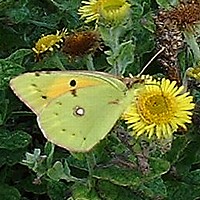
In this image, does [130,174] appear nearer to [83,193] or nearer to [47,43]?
[83,193]

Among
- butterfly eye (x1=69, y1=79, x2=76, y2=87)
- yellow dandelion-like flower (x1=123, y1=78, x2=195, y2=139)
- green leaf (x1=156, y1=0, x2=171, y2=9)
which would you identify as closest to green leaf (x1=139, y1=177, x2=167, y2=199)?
yellow dandelion-like flower (x1=123, y1=78, x2=195, y2=139)

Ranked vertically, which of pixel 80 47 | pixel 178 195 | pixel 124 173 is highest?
pixel 80 47

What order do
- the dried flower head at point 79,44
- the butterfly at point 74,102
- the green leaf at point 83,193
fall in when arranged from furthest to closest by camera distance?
the dried flower head at point 79,44, the green leaf at point 83,193, the butterfly at point 74,102

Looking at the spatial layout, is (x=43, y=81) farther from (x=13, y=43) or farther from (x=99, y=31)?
(x=13, y=43)

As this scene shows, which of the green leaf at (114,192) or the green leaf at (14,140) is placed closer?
the green leaf at (114,192)

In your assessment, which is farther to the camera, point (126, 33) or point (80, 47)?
point (126, 33)

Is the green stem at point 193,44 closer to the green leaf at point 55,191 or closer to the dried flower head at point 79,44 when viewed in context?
the dried flower head at point 79,44

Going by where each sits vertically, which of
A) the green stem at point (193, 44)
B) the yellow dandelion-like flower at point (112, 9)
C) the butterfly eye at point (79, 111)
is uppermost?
the yellow dandelion-like flower at point (112, 9)

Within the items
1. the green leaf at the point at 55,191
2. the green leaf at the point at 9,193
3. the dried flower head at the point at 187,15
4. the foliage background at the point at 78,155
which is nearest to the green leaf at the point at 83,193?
the foliage background at the point at 78,155

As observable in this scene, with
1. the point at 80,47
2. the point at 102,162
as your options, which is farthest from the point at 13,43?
the point at 102,162
